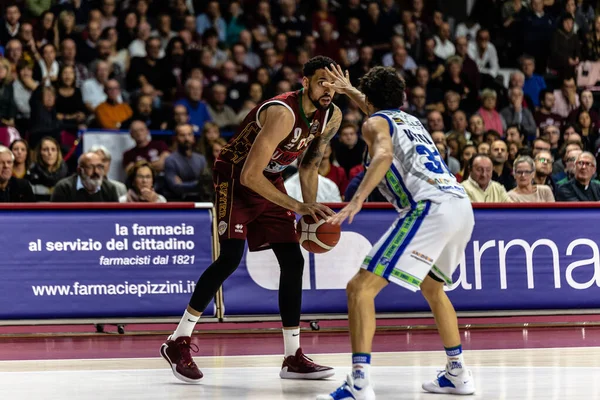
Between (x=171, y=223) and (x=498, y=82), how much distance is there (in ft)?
28.0

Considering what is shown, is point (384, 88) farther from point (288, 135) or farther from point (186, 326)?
point (186, 326)

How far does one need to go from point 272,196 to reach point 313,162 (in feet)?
2.03

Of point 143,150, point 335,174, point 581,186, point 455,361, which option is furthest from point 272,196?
point 143,150

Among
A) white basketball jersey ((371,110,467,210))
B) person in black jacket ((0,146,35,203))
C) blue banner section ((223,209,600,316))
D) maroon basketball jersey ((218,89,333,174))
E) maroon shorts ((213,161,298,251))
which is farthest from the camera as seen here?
person in black jacket ((0,146,35,203))

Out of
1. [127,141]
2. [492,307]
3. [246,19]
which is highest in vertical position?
[246,19]

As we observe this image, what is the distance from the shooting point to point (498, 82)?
624 inches

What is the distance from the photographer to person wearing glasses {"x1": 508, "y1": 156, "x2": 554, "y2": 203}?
411 inches

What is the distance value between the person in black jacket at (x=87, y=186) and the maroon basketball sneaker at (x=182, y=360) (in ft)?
13.8

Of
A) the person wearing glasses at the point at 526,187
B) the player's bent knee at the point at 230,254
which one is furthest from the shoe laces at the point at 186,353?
the person wearing glasses at the point at 526,187

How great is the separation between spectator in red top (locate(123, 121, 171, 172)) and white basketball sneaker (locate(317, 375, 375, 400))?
7.44 meters

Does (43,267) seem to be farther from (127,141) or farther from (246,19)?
(246,19)

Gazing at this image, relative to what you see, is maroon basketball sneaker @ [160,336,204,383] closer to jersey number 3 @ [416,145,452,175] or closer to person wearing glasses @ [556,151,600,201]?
jersey number 3 @ [416,145,452,175]

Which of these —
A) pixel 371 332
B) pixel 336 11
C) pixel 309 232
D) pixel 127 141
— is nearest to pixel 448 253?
pixel 371 332

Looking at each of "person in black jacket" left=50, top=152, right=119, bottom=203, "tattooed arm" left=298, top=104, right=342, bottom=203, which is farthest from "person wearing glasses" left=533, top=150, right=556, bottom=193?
"tattooed arm" left=298, top=104, right=342, bottom=203
